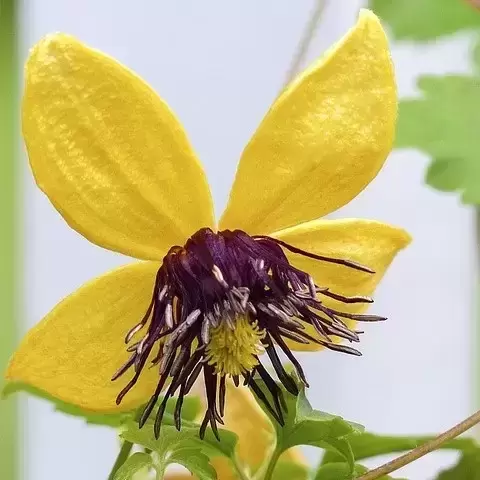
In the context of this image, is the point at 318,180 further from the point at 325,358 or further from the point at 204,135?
the point at 325,358

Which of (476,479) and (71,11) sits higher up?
(71,11)

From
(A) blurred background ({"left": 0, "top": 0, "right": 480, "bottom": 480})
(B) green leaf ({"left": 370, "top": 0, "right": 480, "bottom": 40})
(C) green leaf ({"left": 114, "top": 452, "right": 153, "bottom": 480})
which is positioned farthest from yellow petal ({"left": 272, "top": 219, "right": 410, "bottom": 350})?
(A) blurred background ({"left": 0, "top": 0, "right": 480, "bottom": 480})

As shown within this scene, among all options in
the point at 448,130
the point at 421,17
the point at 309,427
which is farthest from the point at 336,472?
the point at 421,17

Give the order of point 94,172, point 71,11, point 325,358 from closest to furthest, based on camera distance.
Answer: point 94,172 → point 71,11 → point 325,358

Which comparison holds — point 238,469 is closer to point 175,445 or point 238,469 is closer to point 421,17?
point 175,445

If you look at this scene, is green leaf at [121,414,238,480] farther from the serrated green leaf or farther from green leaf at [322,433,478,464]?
green leaf at [322,433,478,464]

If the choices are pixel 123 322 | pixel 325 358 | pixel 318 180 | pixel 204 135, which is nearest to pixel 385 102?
pixel 318 180
